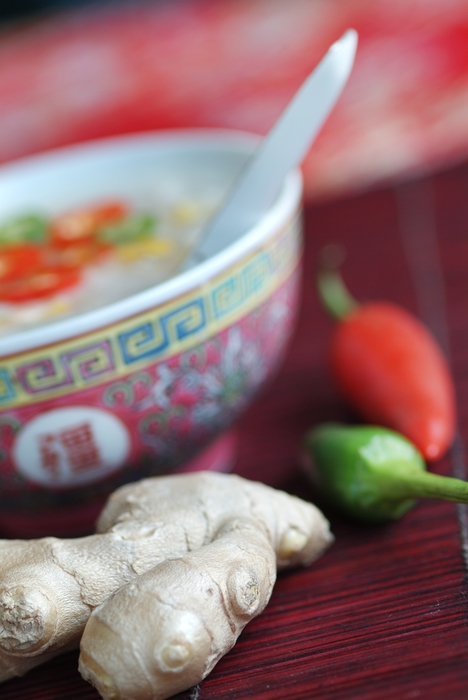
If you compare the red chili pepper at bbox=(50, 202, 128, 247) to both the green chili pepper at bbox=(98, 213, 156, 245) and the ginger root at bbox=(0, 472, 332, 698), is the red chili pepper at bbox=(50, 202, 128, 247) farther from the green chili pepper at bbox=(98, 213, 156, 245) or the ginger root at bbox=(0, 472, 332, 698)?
the ginger root at bbox=(0, 472, 332, 698)

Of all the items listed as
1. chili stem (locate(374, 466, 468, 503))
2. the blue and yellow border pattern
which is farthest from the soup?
chili stem (locate(374, 466, 468, 503))

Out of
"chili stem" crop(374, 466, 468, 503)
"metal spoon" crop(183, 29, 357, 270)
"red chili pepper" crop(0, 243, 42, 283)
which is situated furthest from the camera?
"red chili pepper" crop(0, 243, 42, 283)

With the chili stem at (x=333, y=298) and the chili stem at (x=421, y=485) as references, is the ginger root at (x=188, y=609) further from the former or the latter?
the chili stem at (x=333, y=298)

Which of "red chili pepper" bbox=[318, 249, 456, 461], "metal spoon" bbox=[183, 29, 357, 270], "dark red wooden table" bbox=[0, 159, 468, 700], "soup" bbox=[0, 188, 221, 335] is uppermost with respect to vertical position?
"metal spoon" bbox=[183, 29, 357, 270]

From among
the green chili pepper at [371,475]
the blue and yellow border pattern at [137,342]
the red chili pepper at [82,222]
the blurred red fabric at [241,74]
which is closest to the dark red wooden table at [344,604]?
the green chili pepper at [371,475]

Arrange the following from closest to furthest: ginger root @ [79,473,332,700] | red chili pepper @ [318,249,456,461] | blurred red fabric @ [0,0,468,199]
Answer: ginger root @ [79,473,332,700], red chili pepper @ [318,249,456,461], blurred red fabric @ [0,0,468,199]

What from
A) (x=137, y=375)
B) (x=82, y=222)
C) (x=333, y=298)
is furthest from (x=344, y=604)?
(x=82, y=222)

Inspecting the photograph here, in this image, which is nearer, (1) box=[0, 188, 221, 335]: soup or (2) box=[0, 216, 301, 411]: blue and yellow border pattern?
(2) box=[0, 216, 301, 411]: blue and yellow border pattern
